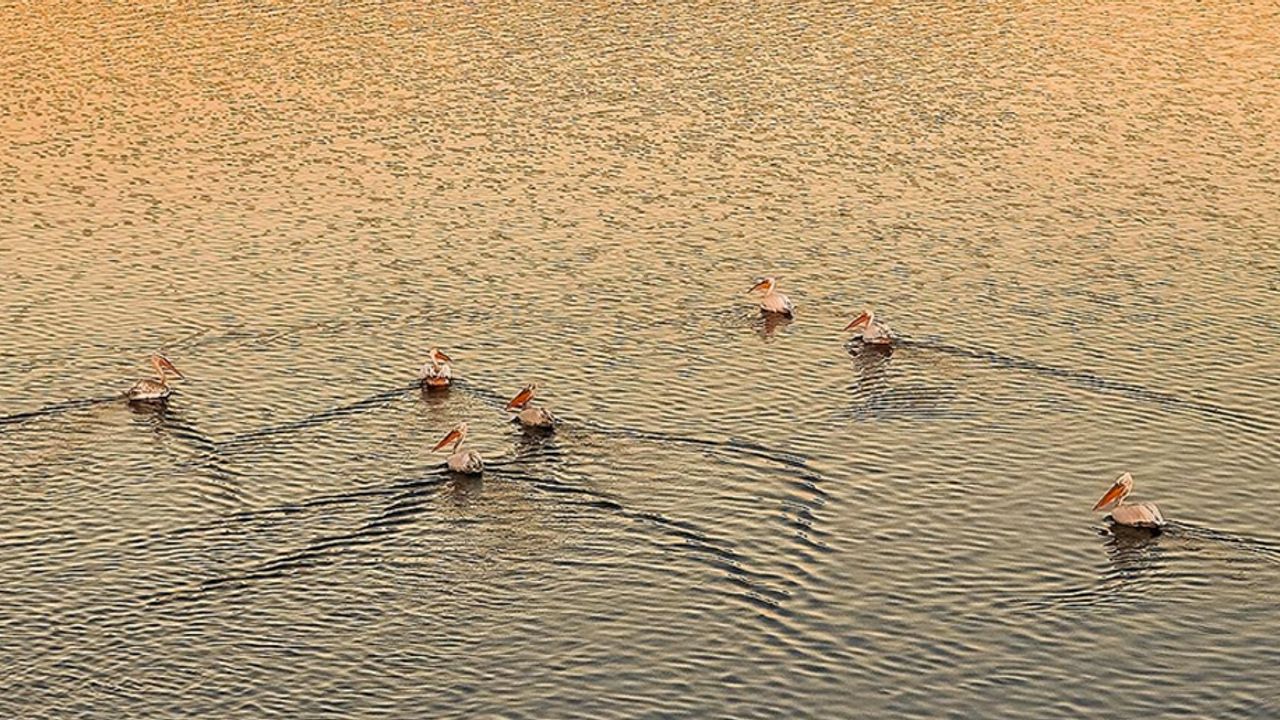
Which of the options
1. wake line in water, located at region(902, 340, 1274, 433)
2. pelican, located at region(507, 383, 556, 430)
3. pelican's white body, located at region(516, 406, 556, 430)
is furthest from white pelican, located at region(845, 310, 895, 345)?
pelican's white body, located at region(516, 406, 556, 430)

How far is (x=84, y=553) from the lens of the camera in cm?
3438

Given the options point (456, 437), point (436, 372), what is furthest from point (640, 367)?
point (456, 437)

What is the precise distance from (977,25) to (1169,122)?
12.3m

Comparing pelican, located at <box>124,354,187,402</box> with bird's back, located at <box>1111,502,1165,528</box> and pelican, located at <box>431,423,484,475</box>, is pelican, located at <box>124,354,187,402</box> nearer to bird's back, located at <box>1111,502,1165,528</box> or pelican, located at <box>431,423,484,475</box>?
pelican, located at <box>431,423,484,475</box>

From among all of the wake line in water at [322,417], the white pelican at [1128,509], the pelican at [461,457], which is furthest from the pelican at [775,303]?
the white pelican at [1128,509]

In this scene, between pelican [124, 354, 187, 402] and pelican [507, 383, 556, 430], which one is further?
pelican [124, 354, 187, 402]

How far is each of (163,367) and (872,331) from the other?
14088 millimetres

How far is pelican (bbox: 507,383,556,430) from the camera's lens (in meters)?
38.4

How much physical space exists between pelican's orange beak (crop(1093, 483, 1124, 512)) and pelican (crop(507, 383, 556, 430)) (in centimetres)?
985

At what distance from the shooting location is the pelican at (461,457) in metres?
36.9

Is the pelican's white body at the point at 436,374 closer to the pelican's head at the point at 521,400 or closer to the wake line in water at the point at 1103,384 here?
the pelican's head at the point at 521,400

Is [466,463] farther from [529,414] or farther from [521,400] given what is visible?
[521,400]

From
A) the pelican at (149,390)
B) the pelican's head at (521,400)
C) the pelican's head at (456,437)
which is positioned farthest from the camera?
the pelican at (149,390)

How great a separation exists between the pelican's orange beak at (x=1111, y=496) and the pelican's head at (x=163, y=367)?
17498 millimetres
